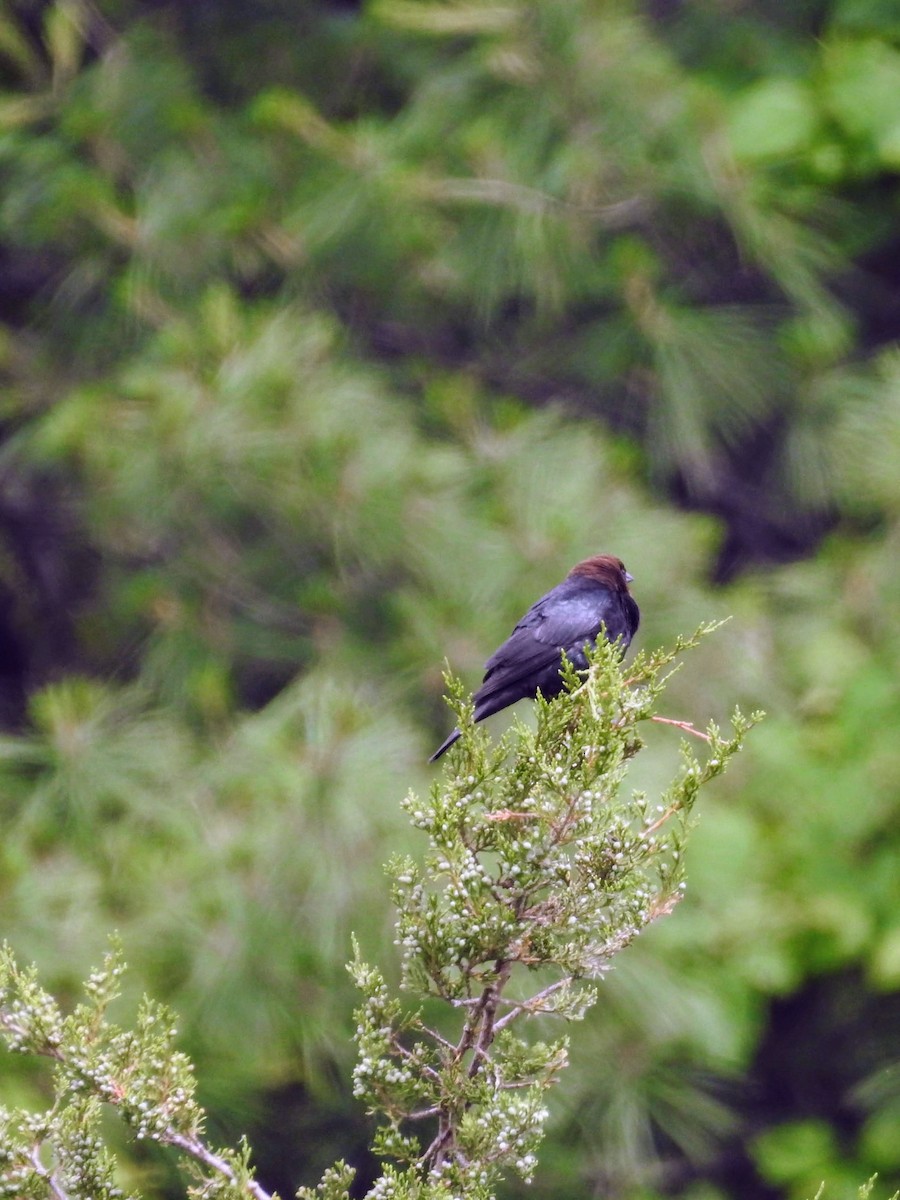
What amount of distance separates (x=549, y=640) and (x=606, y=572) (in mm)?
314

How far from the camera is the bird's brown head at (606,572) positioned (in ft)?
9.29

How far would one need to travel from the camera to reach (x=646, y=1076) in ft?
12.0

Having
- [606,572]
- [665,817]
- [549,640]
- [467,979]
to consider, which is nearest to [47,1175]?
[467,979]

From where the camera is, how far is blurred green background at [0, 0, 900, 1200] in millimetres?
3400

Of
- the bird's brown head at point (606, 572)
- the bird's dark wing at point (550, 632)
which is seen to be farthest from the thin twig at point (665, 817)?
the bird's brown head at point (606, 572)

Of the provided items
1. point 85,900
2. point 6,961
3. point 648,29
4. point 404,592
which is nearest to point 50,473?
point 404,592

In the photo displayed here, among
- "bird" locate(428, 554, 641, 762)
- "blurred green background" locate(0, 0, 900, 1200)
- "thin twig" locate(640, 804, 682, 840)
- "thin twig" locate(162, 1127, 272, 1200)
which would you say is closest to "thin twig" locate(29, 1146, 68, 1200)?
"thin twig" locate(162, 1127, 272, 1200)

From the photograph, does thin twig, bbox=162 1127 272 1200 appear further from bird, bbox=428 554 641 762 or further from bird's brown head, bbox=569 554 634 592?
bird's brown head, bbox=569 554 634 592

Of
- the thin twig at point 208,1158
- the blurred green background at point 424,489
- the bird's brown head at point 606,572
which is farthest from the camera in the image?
the blurred green background at point 424,489

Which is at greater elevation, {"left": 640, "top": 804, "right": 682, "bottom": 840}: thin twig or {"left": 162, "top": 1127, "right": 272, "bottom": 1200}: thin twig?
{"left": 640, "top": 804, "right": 682, "bottom": 840}: thin twig

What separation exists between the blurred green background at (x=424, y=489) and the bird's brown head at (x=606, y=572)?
62cm

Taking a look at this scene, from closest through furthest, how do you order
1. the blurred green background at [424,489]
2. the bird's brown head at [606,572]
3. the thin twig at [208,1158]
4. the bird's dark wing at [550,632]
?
1. the thin twig at [208,1158]
2. the bird's dark wing at [550,632]
3. the bird's brown head at [606,572]
4. the blurred green background at [424,489]

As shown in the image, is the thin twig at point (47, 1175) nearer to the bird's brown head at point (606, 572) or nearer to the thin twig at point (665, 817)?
the thin twig at point (665, 817)

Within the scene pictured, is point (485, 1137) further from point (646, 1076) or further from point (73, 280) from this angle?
point (73, 280)
